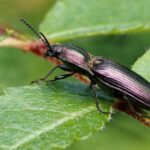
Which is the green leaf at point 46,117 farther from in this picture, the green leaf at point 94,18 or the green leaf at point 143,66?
the green leaf at point 94,18

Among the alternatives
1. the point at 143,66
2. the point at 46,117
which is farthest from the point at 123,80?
the point at 46,117

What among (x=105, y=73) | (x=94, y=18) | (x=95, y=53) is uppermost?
(x=94, y=18)

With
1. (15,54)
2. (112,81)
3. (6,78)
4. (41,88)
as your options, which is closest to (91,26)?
(112,81)

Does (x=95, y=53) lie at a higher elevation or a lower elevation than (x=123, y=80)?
lower

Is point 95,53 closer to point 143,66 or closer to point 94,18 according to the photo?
point 94,18


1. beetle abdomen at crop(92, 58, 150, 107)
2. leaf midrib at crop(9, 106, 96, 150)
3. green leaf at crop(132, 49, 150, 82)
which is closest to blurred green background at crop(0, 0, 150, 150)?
beetle abdomen at crop(92, 58, 150, 107)

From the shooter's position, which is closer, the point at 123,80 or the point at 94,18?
the point at 123,80
